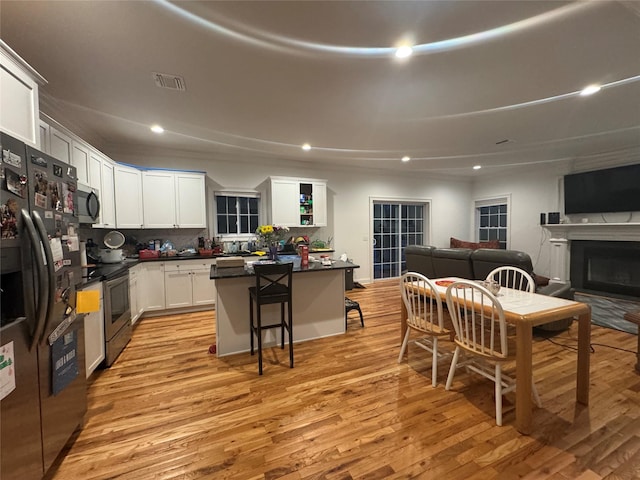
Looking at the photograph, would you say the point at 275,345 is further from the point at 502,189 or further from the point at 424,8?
the point at 502,189

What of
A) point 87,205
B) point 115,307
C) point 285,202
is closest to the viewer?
point 115,307

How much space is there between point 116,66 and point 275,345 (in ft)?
9.96

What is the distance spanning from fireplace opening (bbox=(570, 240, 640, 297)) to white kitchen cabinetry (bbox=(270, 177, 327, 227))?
526 centimetres

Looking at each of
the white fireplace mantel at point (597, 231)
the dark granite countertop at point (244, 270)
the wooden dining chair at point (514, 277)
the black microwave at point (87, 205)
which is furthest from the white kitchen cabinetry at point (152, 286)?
the white fireplace mantel at point (597, 231)

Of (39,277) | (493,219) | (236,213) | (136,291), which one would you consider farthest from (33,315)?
(493,219)

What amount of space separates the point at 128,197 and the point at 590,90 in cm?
583

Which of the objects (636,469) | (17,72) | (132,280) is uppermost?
(17,72)

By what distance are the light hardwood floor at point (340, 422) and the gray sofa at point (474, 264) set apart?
73 centimetres

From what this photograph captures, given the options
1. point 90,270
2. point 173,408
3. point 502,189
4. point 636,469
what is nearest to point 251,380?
point 173,408

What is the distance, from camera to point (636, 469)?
58.2 inches

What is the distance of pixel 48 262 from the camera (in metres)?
1.36

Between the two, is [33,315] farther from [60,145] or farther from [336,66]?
[336,66]

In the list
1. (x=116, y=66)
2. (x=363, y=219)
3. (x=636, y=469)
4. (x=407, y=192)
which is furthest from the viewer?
(x=407, y=192)

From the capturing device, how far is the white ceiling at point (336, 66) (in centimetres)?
169
